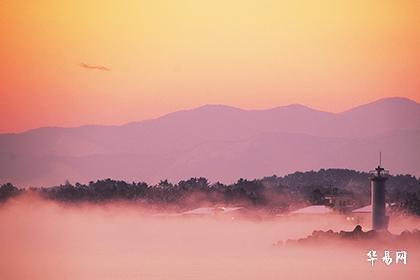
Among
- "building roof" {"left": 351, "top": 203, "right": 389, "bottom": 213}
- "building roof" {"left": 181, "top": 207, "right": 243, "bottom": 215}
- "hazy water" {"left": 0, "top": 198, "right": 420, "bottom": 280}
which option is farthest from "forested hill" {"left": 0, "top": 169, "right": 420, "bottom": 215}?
"building roof" {"left": 351, "top": 203, "right": 389, "bottom": 213}

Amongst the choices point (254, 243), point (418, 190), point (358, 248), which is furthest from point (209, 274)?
point (418, 190)

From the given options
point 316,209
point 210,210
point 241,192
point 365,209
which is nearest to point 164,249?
point 210,210

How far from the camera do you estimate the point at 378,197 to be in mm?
12039

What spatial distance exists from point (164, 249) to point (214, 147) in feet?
3.52

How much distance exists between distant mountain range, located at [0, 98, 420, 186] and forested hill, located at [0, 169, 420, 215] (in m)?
0.10

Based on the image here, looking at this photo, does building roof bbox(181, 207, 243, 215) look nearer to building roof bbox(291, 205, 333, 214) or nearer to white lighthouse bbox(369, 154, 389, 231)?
building roof bbox(291, 205, 333, 214)

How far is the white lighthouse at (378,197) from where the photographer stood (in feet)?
37.8

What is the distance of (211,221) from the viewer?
37.3 ft

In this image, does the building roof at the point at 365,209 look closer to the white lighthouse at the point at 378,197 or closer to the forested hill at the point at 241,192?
the white lighthouse at the point at 378,197

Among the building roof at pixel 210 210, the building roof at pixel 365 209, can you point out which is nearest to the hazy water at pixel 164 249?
the building roof at pixel 210 210

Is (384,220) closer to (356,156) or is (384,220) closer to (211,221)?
(356,156)

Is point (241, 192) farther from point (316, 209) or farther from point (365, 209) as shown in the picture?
point (365, 209)

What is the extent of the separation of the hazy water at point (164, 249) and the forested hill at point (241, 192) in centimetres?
17

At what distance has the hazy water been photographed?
1088 cm
